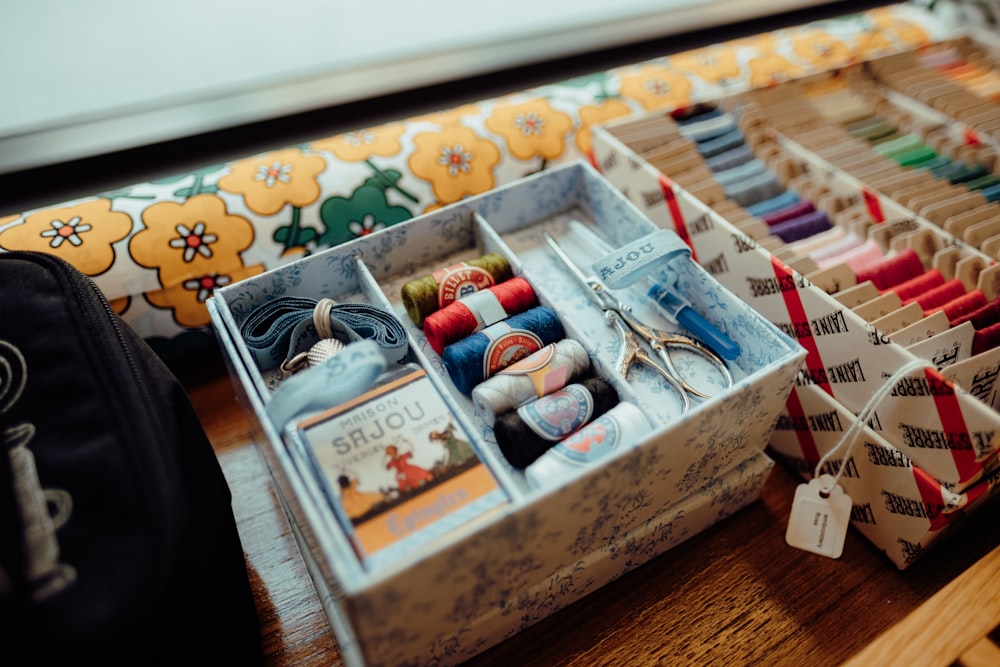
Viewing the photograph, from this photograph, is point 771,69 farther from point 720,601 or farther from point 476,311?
point 720,601

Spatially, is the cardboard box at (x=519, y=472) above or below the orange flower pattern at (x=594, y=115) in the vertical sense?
below

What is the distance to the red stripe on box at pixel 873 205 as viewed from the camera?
3.49 feet

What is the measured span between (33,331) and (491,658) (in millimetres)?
606

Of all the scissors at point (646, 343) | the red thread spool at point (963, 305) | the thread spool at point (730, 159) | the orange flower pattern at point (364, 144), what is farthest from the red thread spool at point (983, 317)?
the orange flower pattern at point (364, 144)

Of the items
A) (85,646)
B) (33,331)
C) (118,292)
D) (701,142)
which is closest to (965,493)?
(701,142)

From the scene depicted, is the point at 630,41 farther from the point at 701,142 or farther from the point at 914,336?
the point at 914,336

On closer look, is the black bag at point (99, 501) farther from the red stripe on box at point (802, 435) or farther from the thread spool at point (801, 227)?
the thread spool at point (801, 227)

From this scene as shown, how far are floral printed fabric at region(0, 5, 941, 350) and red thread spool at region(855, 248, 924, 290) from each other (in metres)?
0.47

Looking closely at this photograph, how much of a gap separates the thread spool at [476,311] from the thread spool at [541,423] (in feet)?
0.45

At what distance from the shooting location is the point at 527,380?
78cm

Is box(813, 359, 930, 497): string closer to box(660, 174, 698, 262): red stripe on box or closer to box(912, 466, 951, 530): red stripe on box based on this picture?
box(912, 466, 951, 530): red stripe on box

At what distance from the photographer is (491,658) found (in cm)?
79

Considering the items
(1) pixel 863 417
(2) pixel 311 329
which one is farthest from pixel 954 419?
(2) pixel 311 329

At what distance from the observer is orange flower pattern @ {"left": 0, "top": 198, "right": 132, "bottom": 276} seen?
3.15 ft
